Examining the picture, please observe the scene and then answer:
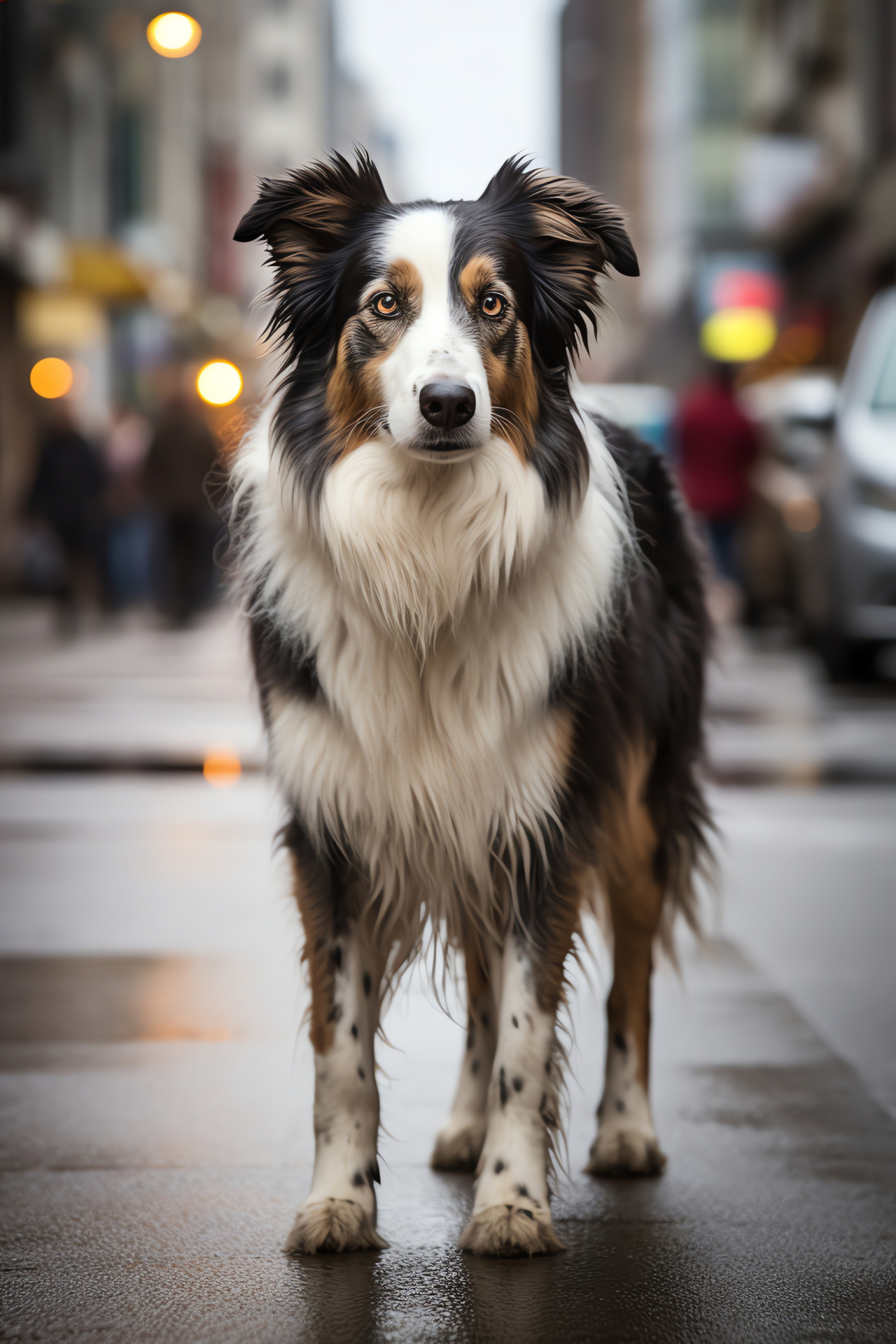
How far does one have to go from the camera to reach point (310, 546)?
10.2ft

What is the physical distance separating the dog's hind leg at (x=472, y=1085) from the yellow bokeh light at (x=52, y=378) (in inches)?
984

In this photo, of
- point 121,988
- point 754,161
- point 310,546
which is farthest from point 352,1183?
point 754,161

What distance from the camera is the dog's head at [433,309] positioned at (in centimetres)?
293

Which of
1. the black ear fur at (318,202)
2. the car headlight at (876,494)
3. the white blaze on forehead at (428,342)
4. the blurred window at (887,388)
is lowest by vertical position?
the car headlight at (876,494)

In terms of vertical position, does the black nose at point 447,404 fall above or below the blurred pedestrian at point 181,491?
above

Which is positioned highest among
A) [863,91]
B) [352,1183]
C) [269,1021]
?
[863,91]

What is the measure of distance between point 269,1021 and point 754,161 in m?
33.1

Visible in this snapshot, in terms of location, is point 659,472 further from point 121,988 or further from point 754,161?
point 754,161

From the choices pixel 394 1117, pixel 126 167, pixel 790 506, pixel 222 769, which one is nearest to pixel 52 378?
pixel 126 167

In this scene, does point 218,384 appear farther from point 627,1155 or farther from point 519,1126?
point 519,1126

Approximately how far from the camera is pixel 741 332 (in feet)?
144

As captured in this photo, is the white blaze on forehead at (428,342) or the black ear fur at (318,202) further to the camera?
the black ear fur at (318,202)

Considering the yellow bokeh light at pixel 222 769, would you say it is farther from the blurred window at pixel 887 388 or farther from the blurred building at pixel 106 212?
the blurred window at pixel 887 388

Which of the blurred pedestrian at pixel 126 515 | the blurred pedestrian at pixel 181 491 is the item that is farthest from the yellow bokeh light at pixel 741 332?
the blurred pedestrian at pixel 181 491
